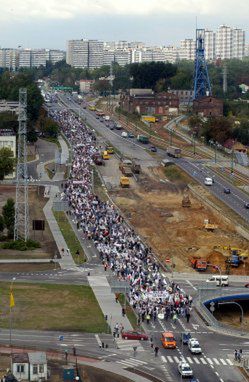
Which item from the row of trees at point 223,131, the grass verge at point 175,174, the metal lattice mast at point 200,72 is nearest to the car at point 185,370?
the grass verge at point 175,174

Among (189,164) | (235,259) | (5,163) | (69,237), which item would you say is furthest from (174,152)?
(235,259)

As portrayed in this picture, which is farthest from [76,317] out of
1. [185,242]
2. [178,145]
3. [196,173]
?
[178,145]

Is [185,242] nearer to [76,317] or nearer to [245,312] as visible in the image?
[245,312]

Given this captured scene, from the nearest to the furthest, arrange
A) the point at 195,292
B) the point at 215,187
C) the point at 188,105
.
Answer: the point at 195,292 < the point at 215,187 < the point at 188,105

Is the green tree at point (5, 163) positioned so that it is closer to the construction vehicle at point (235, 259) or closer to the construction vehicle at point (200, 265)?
the construction vehicle at point (235, 259)

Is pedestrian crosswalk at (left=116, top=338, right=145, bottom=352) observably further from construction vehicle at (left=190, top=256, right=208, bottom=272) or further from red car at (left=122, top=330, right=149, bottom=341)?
construction vehicle at (left=190, top=256, right=208, bottom=272)

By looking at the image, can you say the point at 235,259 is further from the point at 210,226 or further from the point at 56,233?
the point at 210,226

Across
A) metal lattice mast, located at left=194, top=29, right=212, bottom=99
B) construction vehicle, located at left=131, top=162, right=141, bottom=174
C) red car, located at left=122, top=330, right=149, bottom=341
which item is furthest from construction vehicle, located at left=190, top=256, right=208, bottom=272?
metal lattice mast, located at left=194, top=29, right=212, bottom=99
